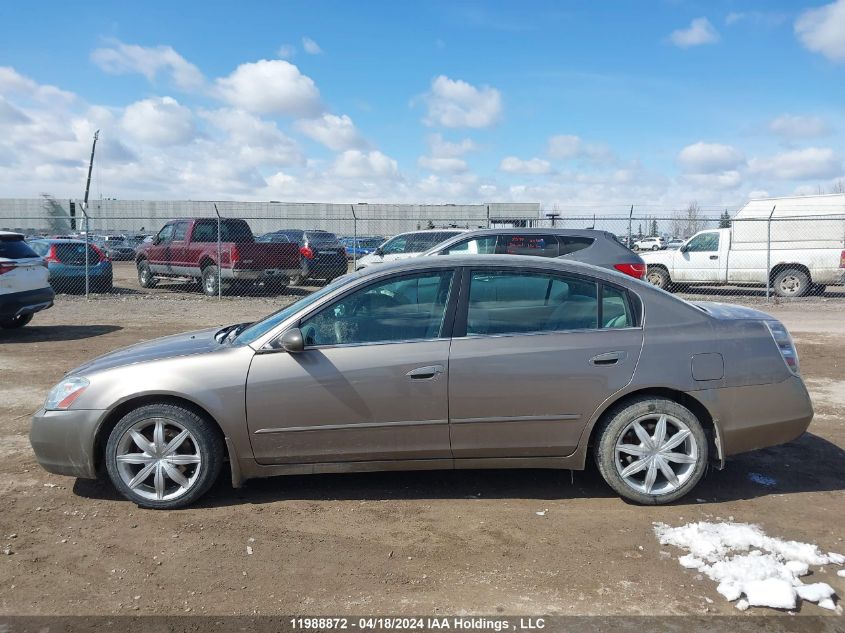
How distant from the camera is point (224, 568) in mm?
3527

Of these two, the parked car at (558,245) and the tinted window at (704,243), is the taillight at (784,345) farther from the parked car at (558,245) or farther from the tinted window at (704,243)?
the tinted window at (704,243)

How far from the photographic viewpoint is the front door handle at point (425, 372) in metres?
4.08


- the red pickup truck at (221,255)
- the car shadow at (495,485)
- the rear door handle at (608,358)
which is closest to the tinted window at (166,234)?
the red pickup truck at (221,255)

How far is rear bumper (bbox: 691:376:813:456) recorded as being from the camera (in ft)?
13.8

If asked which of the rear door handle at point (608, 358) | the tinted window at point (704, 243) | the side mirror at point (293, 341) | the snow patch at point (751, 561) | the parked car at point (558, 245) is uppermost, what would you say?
the tinted window at point (704, 243)

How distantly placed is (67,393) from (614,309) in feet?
11.3

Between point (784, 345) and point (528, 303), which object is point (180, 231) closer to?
point (528, 303)

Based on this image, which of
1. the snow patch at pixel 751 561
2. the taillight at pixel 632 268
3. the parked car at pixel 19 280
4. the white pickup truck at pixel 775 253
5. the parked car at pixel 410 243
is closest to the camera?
the snow patch at pixel 751 561

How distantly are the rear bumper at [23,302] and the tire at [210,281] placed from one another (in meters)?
5.38

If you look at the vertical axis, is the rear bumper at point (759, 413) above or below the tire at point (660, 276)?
below

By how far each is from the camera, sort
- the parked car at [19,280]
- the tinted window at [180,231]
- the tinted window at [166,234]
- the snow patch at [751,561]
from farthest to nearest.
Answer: the tinted window at [166,234]
the tinted window at [180,231]
the parked car at [19,280]
the snow patch at [751,561]

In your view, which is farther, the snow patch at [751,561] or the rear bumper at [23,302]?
the rear bumper at [23,302]

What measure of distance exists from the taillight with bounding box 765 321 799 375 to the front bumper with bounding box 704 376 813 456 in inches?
3.5

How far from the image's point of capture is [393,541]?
12.5ft
